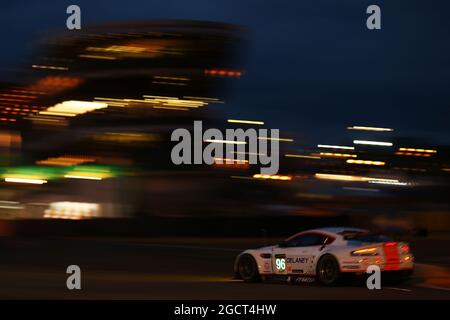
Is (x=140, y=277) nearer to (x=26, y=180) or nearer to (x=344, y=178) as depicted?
(x=26, y=180)

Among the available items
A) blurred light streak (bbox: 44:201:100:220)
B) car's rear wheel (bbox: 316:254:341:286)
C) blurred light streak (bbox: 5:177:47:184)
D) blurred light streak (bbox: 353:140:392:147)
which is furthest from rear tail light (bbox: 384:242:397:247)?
blurred light streak (bbox: 353:140:392:147)

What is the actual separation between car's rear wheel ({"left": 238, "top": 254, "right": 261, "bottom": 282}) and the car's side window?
3.50ft

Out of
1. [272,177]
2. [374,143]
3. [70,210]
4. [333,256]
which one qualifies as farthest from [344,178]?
[333,256]

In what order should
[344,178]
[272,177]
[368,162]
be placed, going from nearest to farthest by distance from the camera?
[272,177] < [344,178] < [368,162]

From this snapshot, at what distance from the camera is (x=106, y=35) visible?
67.4m

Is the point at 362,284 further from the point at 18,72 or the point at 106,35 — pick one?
the point at 18,72

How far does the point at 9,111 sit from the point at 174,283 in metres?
75.7

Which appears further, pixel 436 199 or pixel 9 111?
pixel 436 199

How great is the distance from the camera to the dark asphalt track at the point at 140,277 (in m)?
13.3

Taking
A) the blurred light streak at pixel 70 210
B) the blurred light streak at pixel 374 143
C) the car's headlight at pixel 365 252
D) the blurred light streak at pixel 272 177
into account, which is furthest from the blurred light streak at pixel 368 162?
the car's headlight at pixel 365 252

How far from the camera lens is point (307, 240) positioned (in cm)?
1579

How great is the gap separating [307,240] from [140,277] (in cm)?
457
